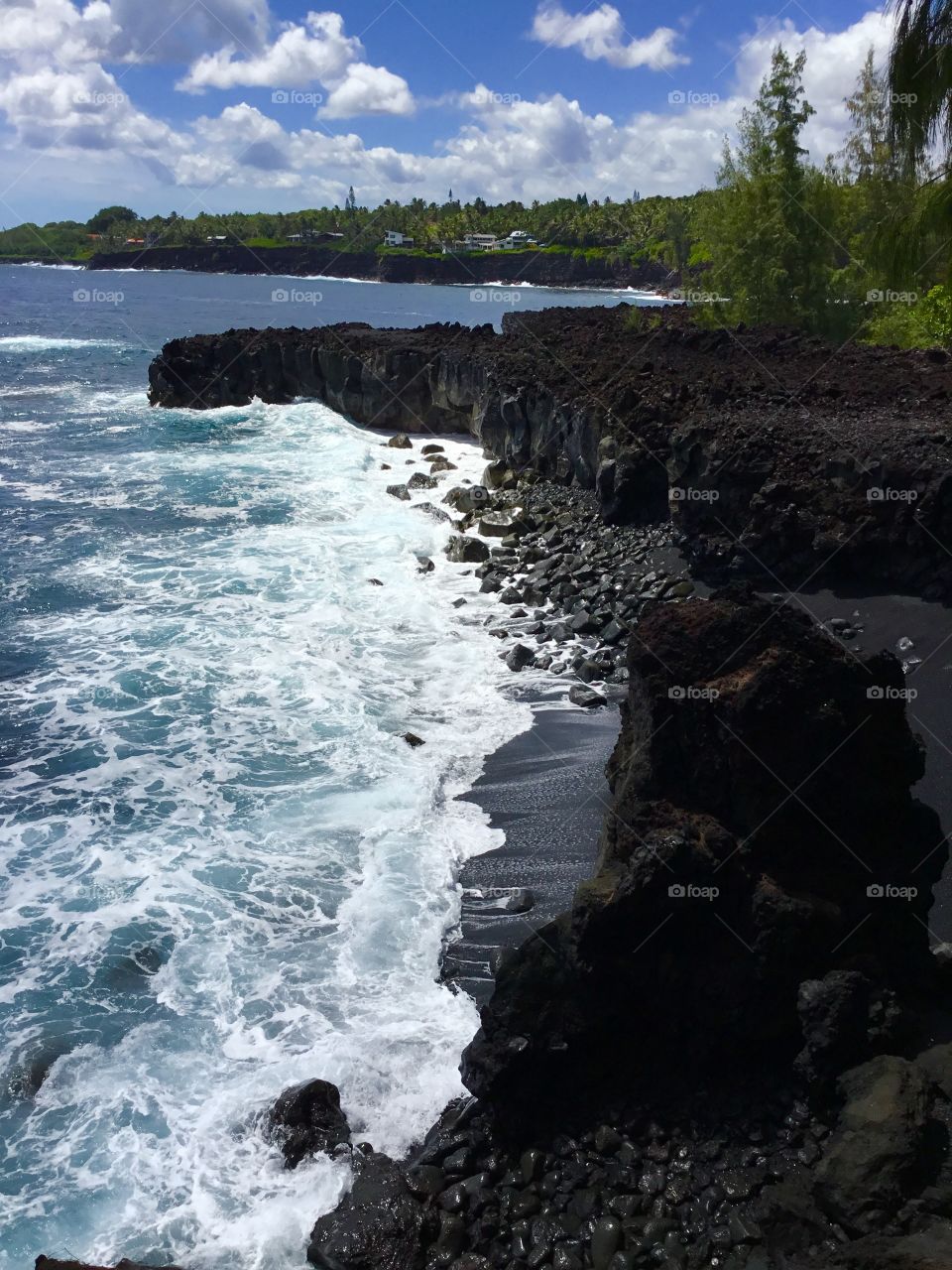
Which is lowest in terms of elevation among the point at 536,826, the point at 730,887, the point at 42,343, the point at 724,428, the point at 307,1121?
the point at 307,1121

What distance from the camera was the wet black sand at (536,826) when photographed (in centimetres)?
1320

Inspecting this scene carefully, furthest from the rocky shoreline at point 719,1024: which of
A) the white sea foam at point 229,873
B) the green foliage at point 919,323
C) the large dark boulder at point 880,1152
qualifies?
the green foliage at point 919,323

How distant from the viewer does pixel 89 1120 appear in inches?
425

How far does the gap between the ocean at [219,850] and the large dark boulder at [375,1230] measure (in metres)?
0.42

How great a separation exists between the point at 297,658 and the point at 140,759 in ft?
16.7

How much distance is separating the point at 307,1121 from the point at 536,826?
6.33 m

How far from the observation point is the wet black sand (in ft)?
43.3

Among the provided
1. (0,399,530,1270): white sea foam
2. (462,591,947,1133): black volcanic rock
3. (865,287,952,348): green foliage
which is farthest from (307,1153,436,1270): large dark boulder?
(865,287,952,348): green foliage

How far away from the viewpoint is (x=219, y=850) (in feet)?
51.1

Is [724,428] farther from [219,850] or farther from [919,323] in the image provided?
[919,323]

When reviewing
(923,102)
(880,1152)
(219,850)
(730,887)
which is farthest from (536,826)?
(923,102)

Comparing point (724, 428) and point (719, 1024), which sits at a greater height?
point (724, 428)

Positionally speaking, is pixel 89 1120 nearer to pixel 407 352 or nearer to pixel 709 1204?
pixel 709 1204

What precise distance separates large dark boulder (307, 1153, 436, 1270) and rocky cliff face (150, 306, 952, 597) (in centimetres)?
1533
